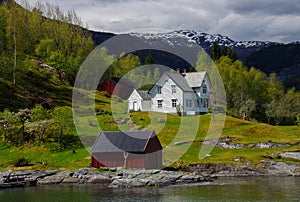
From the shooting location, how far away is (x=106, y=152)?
5528 centimetres

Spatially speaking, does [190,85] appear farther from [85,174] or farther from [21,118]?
[85,174]

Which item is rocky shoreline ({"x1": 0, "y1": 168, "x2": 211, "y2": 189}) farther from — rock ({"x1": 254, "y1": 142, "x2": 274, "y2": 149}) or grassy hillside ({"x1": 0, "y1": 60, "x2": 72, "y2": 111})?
grassy hillside ({"x1": 0, "y1": 60, "x2": 72, "y2": 111})

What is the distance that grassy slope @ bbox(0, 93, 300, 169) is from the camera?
59.0m

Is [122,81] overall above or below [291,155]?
above

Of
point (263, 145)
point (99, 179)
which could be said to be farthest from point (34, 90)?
point (263, 145)

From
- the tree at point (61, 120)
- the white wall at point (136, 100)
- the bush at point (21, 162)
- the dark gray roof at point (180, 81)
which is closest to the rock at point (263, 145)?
the dark gray roof at point (180, 81)

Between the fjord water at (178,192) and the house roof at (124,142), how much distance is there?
8.08 m

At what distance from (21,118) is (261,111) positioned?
69736 millimetres

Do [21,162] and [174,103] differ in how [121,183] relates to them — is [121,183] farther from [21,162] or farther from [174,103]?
[174,103]

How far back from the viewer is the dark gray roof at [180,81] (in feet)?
302

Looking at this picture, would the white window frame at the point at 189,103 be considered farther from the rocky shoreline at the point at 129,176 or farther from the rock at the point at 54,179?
the rock at the point at 54,179

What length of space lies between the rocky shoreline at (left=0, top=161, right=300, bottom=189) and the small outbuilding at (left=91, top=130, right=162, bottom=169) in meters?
2.17

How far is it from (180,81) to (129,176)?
4686 cm

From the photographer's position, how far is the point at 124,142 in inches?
2179
